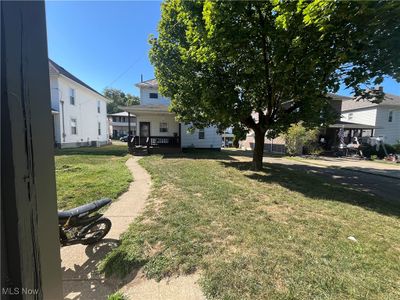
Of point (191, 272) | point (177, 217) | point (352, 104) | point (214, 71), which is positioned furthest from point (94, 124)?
point (352, 104)

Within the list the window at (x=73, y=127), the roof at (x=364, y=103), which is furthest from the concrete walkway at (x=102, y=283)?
the roof at (x=364, y=103)

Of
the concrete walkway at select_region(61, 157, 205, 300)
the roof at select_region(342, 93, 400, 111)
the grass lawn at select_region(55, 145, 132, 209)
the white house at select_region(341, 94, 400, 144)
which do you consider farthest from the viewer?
the roof at select_region(342, 93, 400, 111)

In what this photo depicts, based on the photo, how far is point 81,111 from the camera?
2159 cm

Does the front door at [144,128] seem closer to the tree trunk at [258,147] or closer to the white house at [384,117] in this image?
the tree trunk at [258,147]

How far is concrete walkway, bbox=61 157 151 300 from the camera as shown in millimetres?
2463

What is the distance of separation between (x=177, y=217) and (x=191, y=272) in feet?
5.30

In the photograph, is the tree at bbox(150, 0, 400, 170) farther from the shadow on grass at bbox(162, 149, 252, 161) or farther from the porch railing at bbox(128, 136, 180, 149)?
the porch railing at bbox(128, 136, 180, 149)

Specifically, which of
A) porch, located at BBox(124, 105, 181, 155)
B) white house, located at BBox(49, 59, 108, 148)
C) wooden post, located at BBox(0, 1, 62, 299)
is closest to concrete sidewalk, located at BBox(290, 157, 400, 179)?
porch, located at BBox(124, 105, 181, 155)

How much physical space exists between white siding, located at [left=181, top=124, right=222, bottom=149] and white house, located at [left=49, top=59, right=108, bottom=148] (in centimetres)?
973

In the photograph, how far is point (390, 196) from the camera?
7164 millimetres

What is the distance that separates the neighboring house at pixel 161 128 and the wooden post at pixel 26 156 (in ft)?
49.7

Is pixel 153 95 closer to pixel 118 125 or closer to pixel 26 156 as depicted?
pixel 26 156

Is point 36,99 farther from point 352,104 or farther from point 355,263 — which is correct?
point 352,104

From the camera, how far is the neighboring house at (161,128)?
54.4ft
